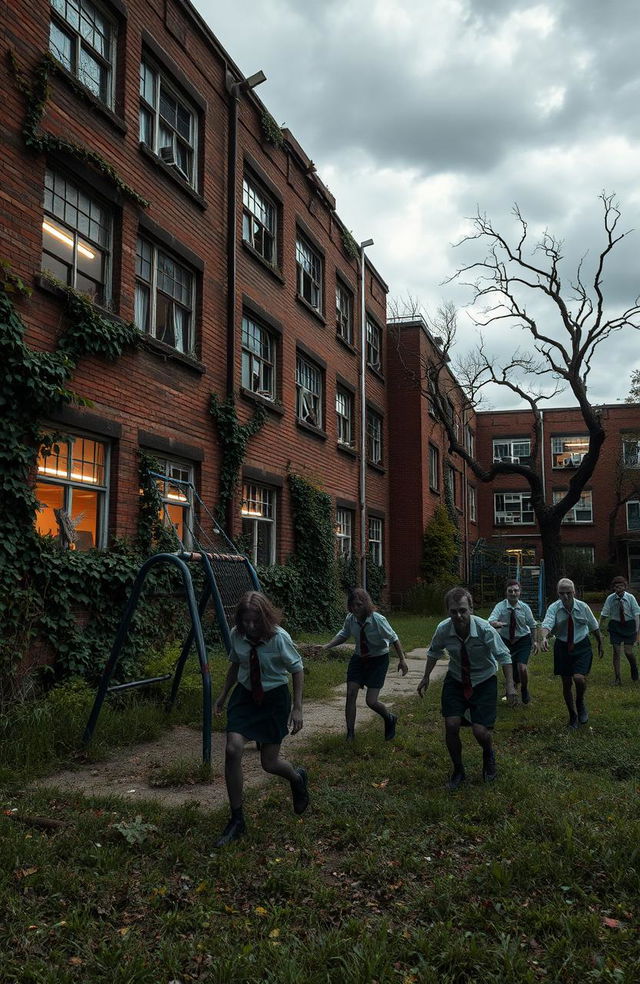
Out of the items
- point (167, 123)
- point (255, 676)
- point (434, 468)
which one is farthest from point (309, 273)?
point (255, 676)

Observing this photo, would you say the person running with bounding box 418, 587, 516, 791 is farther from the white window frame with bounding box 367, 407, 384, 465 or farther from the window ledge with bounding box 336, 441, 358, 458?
the white window frame with bounding box 367, 407, 384, 465

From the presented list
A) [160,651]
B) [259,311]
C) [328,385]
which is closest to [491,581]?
[328,385]

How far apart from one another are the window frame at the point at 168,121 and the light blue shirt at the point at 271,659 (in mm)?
9133

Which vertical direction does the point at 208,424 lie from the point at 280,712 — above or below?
above

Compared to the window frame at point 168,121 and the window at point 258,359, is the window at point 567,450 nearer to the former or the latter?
the window at point 258,359

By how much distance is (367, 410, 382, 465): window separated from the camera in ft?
78.2

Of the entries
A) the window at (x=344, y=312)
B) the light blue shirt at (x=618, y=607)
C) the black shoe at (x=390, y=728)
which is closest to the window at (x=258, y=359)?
the window at (x=344, y=312)

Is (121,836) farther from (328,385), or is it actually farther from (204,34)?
(328,385)

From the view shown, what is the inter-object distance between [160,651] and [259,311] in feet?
25.5

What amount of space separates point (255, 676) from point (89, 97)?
869cm

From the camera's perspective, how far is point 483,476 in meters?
27.0

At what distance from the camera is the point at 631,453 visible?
3903cm

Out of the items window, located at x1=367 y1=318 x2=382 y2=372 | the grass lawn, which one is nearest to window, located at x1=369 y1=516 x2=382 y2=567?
window, located at x1=367 y1=318 x2=382 y2=372

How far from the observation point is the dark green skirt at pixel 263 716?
5.12 metres
